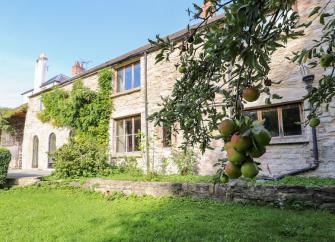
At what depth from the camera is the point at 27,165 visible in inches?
713

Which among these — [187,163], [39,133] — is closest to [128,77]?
[187,163]

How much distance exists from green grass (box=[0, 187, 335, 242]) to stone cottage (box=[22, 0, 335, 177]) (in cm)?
155

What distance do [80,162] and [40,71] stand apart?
41.8 feet

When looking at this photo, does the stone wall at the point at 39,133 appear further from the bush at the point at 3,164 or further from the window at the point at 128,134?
the bush at the point at 3,164

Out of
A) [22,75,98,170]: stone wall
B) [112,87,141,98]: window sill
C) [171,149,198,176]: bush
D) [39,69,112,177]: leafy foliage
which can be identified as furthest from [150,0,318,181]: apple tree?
[22,75,98,170]: stone wall

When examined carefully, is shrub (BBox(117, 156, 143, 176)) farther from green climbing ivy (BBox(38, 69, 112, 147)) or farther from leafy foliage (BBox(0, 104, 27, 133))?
leafy foliage (BBox(0, 104, 27, 133))

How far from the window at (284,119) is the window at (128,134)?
5.63 m

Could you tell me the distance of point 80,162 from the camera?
10.9 meters

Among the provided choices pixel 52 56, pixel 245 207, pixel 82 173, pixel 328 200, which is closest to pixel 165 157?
pixel 82 173

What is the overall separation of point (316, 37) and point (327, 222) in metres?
6.02

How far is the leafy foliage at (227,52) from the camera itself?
1.35 meters

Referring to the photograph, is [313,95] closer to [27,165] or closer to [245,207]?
[245,207]

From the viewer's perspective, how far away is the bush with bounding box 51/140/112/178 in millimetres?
10891

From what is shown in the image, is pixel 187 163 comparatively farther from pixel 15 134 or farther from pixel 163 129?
pixel 15 134
